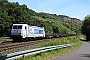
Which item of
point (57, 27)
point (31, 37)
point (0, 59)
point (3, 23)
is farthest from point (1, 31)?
point (57, 27)

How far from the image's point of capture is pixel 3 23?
72188 mm

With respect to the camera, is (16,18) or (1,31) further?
(16,18)

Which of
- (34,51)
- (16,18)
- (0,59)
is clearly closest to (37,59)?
(34,51)

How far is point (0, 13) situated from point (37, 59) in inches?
2394

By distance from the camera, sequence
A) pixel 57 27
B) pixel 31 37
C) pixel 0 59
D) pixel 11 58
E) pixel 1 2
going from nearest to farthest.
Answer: pixel 0 59 < pixel 11 58 < pixel 31 37 < pixel 1 2 < pixel 57 27

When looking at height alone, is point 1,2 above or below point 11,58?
above

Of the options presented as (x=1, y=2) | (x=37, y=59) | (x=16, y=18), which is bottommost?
(x=37, y=59)

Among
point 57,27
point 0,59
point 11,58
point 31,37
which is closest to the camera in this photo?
point 0,59

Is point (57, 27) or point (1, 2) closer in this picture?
point (1, 2)

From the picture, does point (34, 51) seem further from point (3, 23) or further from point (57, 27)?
point (57, 27)

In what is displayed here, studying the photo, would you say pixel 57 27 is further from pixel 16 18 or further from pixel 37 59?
pixel 37 59

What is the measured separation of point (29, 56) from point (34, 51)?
2.19ft

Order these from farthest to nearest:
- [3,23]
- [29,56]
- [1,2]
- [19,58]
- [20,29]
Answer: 1. [1,2]
2. [3,23]
3. [20,29]
4. [29,56]
5. [19,58]

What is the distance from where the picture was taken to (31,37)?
43.0 meters
